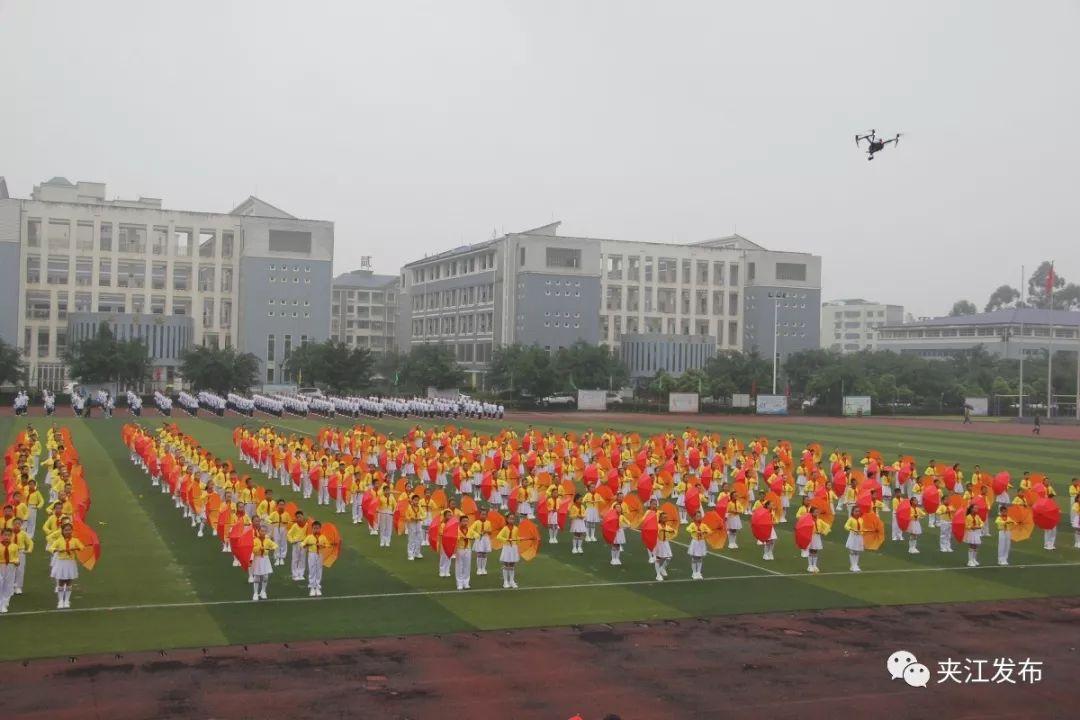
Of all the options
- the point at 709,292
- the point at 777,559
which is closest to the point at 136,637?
the point at 777,559

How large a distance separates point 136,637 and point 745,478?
16228 mm

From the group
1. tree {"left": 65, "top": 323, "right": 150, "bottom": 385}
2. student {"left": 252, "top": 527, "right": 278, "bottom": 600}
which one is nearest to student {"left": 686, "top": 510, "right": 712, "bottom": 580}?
student {"left": 252, "top": 527, "right": 278, "bottom": 600}

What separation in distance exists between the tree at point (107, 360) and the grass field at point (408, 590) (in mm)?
51267

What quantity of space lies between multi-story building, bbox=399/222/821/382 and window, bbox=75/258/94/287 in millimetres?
35545

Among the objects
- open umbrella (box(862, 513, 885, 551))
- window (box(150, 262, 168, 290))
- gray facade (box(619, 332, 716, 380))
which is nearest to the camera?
open umbrella (box(862, 513, 885, 551))

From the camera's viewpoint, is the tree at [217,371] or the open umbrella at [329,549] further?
the tree at [217,371]

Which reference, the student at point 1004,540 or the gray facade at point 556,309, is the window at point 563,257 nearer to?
the gray facade at point 556,309

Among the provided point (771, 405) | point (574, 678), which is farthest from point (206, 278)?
point (574, 678)

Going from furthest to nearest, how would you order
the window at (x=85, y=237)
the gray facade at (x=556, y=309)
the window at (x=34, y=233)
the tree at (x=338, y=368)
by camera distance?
the gray facade at (x=556, y=309) < the window at (x=85, y=237) < the window at (x=34, y=233) < the tree at (x=338, y=368)

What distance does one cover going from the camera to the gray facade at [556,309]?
331ft

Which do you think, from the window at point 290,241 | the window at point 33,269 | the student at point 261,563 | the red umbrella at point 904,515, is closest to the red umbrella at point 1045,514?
the red umbrella at point 904,515

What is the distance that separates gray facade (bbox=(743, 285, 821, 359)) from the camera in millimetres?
112062

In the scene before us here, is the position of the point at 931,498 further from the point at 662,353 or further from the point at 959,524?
the point at 662,353

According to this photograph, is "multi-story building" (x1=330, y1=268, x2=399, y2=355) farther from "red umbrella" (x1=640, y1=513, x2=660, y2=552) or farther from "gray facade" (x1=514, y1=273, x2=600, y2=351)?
"red umbrella" (x1=640, y1=513, x2=660, y2=552)
